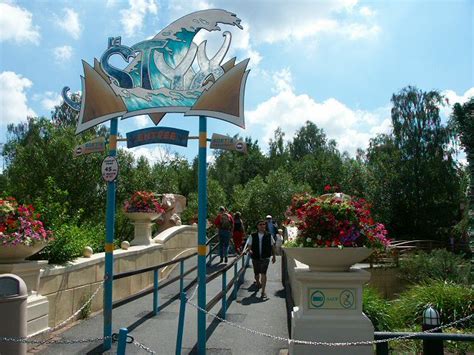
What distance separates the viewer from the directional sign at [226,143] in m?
6.78

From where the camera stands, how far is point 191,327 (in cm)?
801

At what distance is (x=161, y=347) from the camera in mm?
6766

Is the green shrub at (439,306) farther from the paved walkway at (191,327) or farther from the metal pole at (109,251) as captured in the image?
the metal pole at (109,251)

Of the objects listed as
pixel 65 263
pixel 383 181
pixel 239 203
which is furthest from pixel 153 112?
pixel 383 181

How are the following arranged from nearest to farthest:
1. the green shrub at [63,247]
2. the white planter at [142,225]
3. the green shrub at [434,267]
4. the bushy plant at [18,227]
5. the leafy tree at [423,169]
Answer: the bushy plant at [18,227] < the green shrub at [63,247] < the white planter at [142,225] < the green shrub at [434,267] < the leafy tree at [423,169]

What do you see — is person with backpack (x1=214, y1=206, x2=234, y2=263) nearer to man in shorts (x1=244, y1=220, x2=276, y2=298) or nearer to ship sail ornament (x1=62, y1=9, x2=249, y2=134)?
man in shorts (x1=244, y1=220, x2=276, y2=298)

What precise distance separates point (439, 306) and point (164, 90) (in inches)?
294

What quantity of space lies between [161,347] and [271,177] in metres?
31.5

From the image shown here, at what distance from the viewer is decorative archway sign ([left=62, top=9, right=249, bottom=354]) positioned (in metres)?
6.86

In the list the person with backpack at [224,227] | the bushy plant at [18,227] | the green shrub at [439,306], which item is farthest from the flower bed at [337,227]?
the person with backpack at [224,227]

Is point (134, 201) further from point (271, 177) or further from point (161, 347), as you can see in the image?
point (271, 177)

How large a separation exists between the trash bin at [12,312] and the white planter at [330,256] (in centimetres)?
292

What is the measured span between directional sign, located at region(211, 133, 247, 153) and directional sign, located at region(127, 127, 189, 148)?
1.57ft

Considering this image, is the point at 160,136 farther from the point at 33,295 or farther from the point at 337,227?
the point at 337,227
